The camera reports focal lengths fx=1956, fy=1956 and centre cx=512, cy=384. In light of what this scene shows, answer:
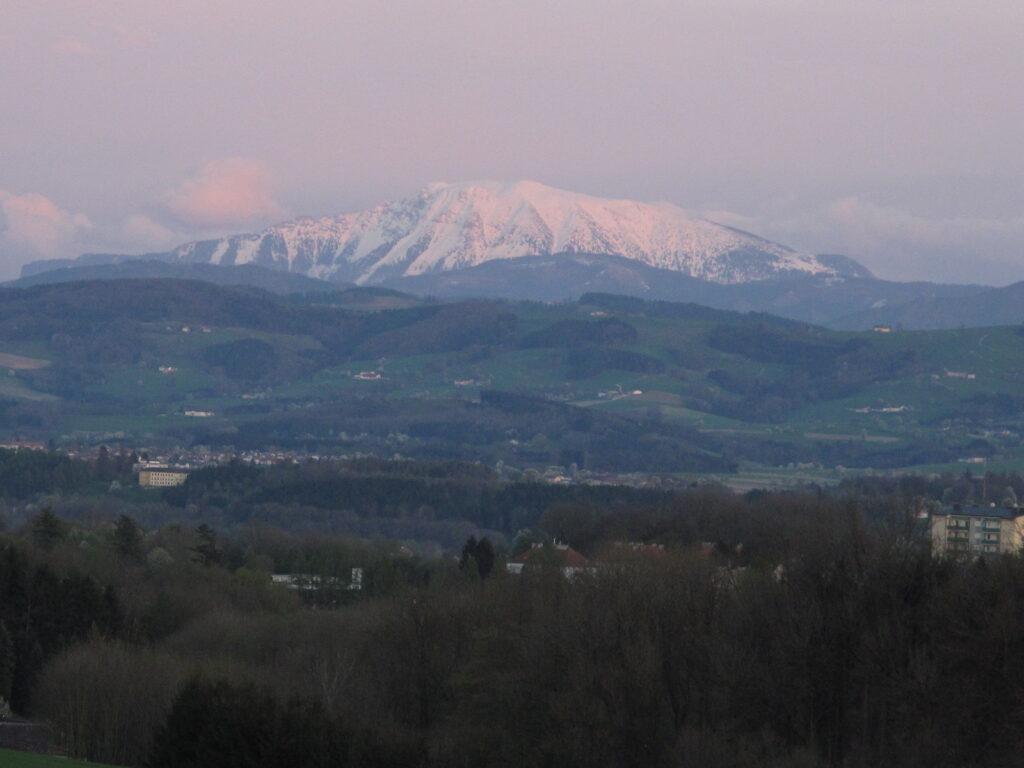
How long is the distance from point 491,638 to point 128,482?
127712 millimetres

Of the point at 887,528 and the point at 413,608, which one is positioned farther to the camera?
the point at 413,608

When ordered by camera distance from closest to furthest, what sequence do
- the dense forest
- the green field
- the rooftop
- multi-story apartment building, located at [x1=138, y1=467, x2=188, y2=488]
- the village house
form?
the green field < the dense forest < the village house < the rooftop < multi-story apartment building, located at [x1=138, y1=467, x2=188, y2=488]

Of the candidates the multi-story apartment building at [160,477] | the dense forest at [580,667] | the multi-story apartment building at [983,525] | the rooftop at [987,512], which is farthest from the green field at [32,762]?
the multi-story apartment building at [160,477]

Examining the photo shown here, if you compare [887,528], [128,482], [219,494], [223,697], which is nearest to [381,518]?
[219,494]

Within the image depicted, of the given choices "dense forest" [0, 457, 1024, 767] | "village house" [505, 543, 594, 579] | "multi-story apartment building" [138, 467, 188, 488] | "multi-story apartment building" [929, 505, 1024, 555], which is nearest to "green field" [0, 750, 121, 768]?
"dense forest" [0, 457, 1024, 767]

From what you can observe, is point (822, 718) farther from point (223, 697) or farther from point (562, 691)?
point (223, 697)

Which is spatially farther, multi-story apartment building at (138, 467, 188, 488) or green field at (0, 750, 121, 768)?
multi-story apartment building at (138, 467, 188, 488)

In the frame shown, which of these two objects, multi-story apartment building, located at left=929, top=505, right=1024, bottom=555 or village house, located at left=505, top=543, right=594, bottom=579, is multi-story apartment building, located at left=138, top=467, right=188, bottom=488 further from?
multi-story apartment building, located at left=929, top=505, right=1024, bottom=555

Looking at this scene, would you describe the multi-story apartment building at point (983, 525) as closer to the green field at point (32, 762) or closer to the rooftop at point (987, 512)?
the rooftop at point (987, 512)

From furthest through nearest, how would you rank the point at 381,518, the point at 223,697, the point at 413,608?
the point at 381,518 < the point at 413,608 < the point at 223,697

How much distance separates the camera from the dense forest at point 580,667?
148 ft

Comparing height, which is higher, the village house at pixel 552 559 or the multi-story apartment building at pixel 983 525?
the multi-story apartment building at pixel 983 525

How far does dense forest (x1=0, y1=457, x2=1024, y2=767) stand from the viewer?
45094 mm

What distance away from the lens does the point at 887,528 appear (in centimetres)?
5975
